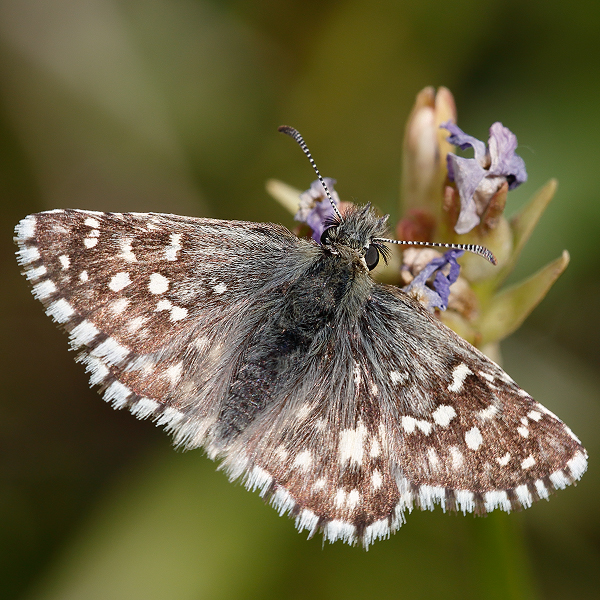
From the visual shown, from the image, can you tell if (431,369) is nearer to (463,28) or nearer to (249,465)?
(249,465)

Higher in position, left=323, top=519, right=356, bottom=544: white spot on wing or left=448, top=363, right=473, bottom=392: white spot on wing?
left=448, top=363, right=473, bottom=392: white spot on wing

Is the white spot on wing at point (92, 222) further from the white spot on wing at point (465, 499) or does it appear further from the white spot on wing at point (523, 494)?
the white spot on wing at point (523, 494)

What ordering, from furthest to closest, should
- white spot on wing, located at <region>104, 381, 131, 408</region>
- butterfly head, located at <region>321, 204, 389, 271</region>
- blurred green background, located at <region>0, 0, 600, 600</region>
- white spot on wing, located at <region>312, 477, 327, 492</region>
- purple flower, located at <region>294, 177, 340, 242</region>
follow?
1. blurred green background, located at <region>0, 0, 600, 600</region>
2. purple flower, located at <region>294, 177, 340, 242</region>
3. butterfly head, located at <region>321, 204, 389, 271</region>
4. white spot on wing, located at <region>104, 381, 131, 408</region>
5. white spot on wing, located at <region>312, 477, 327, 492</region>

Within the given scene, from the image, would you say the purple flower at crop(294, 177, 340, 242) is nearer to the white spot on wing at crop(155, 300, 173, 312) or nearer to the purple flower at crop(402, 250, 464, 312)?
the purple flower at crop(402, 250, 464, 312)

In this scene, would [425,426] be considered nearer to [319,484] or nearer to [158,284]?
[319,484]

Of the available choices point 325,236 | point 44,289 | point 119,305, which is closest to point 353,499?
point 325,236

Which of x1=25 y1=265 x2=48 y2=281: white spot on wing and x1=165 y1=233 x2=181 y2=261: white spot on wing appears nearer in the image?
x1=25 y1=265 x2=48 y2=281: white spot on wing

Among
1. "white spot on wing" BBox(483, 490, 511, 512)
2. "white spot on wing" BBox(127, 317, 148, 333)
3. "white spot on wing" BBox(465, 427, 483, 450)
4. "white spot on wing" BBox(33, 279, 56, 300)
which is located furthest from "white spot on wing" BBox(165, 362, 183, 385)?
"white spot on wing" BBox(483, 490, 511, 512)
